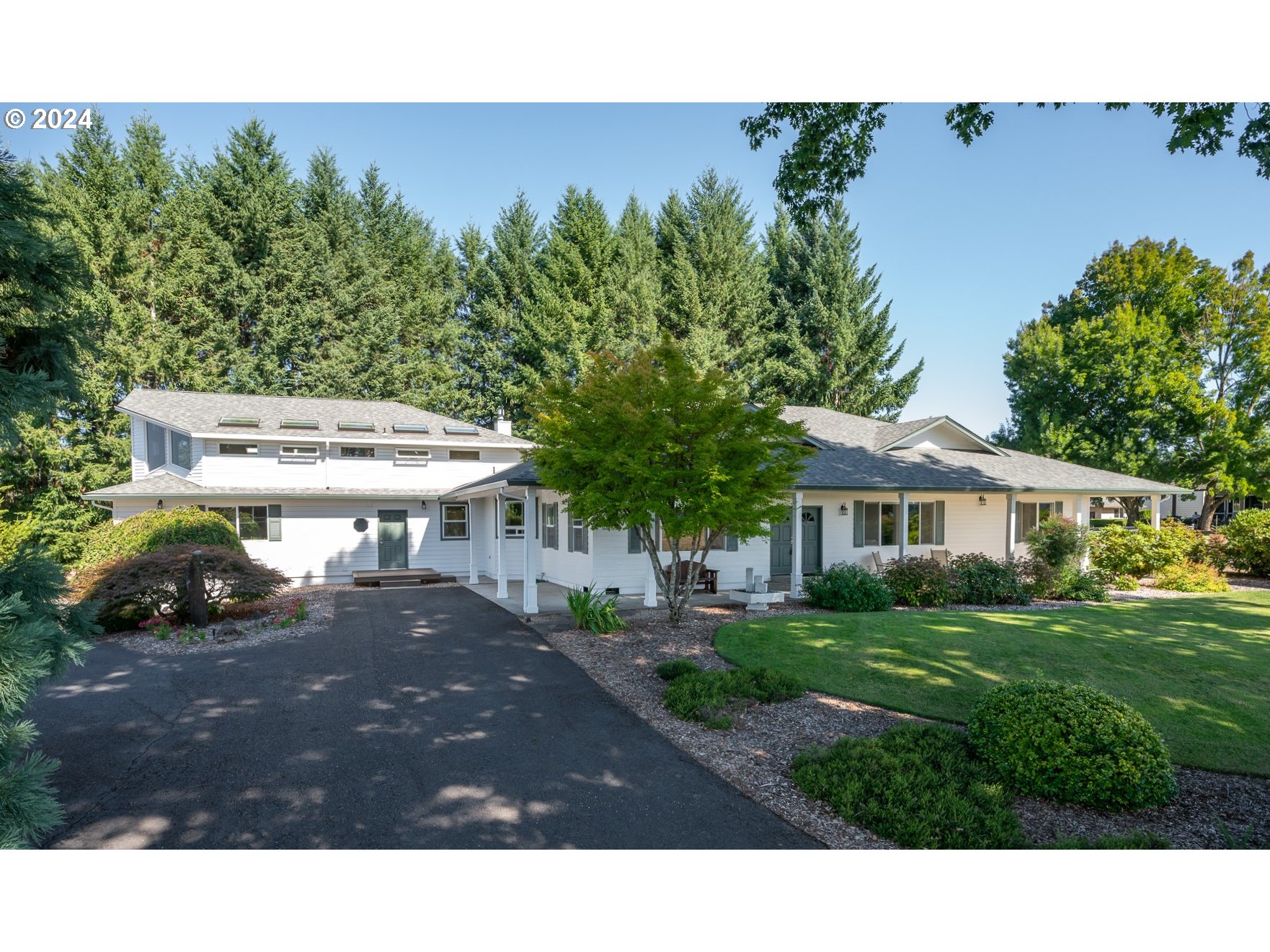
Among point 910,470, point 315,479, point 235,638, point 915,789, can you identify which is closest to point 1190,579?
point 910,470

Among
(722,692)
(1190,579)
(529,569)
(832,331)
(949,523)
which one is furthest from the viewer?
(832,331)

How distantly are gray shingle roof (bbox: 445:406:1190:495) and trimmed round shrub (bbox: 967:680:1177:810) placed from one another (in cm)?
884

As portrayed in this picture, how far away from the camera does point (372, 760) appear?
5.89 meters

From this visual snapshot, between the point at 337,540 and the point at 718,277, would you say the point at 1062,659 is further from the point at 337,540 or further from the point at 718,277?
the point at 718,277

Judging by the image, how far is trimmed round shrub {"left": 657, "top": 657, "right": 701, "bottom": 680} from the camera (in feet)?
27.4

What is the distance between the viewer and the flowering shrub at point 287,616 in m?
12.4

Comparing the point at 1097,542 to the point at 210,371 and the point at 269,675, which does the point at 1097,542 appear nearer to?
the point at 269,675

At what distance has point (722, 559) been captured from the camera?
15.8 meters

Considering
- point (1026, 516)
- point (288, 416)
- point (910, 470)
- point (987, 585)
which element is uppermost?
point (288, 416)

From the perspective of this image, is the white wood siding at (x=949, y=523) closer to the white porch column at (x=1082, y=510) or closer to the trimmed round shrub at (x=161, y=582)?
the white porch column at (x=1082, y=510)

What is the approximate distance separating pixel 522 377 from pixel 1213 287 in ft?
87.1

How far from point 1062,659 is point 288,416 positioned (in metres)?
21.4

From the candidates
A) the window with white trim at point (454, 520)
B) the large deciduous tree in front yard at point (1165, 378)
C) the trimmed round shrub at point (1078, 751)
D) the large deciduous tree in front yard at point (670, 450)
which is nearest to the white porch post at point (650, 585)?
the large deciduous tree in front yard at point (670, 450)

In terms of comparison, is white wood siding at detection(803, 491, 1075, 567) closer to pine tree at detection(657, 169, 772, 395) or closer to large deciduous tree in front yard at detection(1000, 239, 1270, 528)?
large deciduous tree in front yard at detection(1000, 239, 1270, 528)
